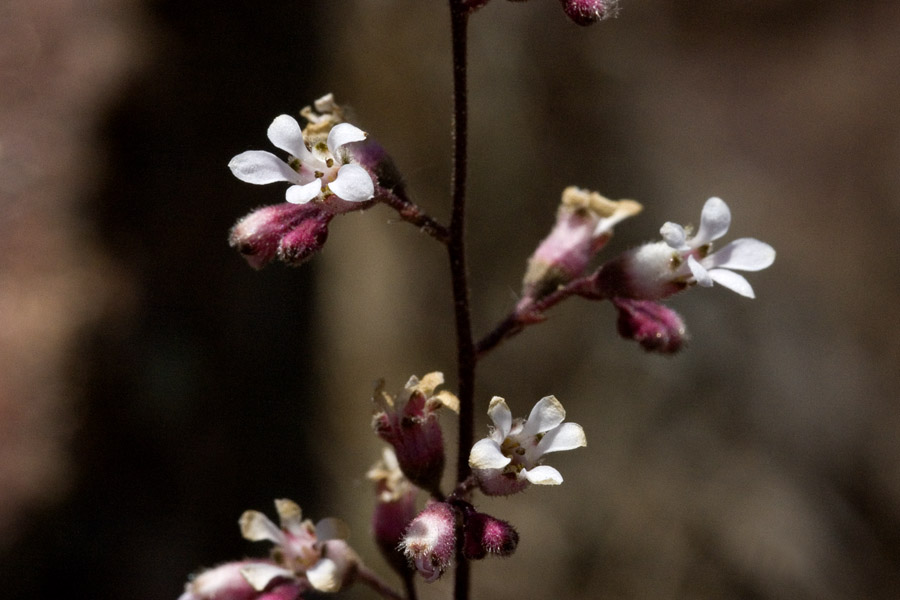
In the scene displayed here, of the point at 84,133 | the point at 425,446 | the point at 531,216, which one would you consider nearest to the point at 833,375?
the point at 531,216

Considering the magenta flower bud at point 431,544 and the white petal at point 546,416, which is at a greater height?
the white petal at point 546,416

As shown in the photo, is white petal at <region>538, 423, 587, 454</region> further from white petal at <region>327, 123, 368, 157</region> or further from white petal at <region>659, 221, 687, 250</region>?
white petal at <region>327, 123, 368, 157</region>

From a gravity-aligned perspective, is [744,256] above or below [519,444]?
above

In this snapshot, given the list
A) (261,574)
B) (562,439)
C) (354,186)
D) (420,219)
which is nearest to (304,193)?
(354,186)

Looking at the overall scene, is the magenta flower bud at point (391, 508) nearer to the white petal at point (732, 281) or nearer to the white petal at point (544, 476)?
the white petal at point (544, 476)

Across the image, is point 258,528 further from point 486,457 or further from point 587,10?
point 587,10

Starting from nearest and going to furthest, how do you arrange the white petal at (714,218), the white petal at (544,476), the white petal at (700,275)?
the white petal at (544,476) < the white petal at (700,275) < the white petal at (714,218)

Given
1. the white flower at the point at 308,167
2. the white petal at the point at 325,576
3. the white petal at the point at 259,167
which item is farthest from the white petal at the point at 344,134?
the white petal at the point at 325,576
